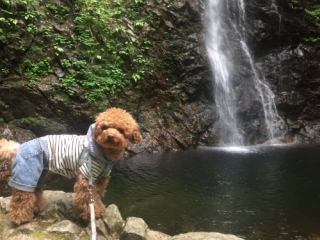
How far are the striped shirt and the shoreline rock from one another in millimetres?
608

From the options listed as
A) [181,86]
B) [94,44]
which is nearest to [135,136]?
[94,44]

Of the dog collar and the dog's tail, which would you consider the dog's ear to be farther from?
the dog's tail

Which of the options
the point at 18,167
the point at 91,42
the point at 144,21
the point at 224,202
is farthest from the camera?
the point at 144,21

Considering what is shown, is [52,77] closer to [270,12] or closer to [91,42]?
[91,42]

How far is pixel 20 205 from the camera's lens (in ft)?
10.3

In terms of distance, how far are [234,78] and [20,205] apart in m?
15.7

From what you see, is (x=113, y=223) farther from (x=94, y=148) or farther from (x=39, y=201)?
(x=94, y=148)

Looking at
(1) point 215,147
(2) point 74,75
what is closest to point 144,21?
(2) point 74,75

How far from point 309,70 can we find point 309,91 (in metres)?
1.43

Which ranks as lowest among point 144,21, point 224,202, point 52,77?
point 224,202

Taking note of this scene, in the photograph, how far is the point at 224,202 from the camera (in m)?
6.48

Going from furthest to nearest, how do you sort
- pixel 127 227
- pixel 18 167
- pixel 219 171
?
1. pixel 219 171
2. pixel 127 227
3. pixel 18 167

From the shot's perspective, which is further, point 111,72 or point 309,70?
point 309,70

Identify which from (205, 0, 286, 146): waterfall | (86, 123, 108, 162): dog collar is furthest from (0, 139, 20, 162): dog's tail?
(205, 0, 286, 146): waterfall
